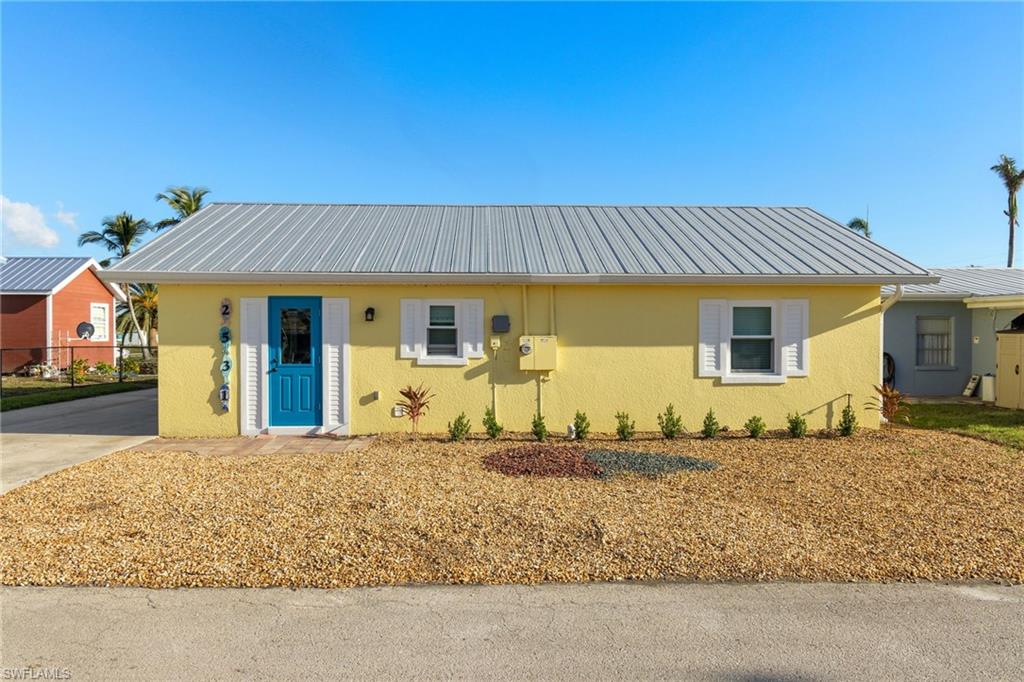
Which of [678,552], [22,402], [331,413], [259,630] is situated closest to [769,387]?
[678,552]

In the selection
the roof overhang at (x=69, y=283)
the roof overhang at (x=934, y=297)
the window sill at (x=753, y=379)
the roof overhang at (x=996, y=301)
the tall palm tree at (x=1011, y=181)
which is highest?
the tall palm tree at (x=1011, y=181)

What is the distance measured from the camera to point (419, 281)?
28.0ft

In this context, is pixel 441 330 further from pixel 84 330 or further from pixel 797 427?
pixel 84 330

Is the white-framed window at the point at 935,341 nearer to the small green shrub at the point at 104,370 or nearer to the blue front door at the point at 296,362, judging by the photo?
the blue front door at the point at 296,362

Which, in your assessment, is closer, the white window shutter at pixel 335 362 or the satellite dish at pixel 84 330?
the white window shutter at pixel 335 362

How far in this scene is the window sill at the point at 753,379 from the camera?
29.5ft

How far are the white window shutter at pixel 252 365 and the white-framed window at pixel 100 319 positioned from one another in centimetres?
2046

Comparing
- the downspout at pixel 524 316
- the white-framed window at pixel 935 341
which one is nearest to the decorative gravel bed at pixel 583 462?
the downspout at pixel 524 316

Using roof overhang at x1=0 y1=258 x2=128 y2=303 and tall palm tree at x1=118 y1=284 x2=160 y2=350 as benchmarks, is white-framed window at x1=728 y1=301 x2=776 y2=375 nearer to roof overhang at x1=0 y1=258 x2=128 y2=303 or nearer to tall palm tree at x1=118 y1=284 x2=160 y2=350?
roof overhang at x1=0 y1=258 x2=128 y2=303

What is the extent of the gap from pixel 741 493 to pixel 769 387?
3.79m

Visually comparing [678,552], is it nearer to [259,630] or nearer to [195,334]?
[259,630]

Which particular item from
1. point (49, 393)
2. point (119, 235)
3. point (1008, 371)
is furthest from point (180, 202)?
point (1008, 371)

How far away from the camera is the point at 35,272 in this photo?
73.3 feet

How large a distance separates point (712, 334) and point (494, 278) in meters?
3.67
